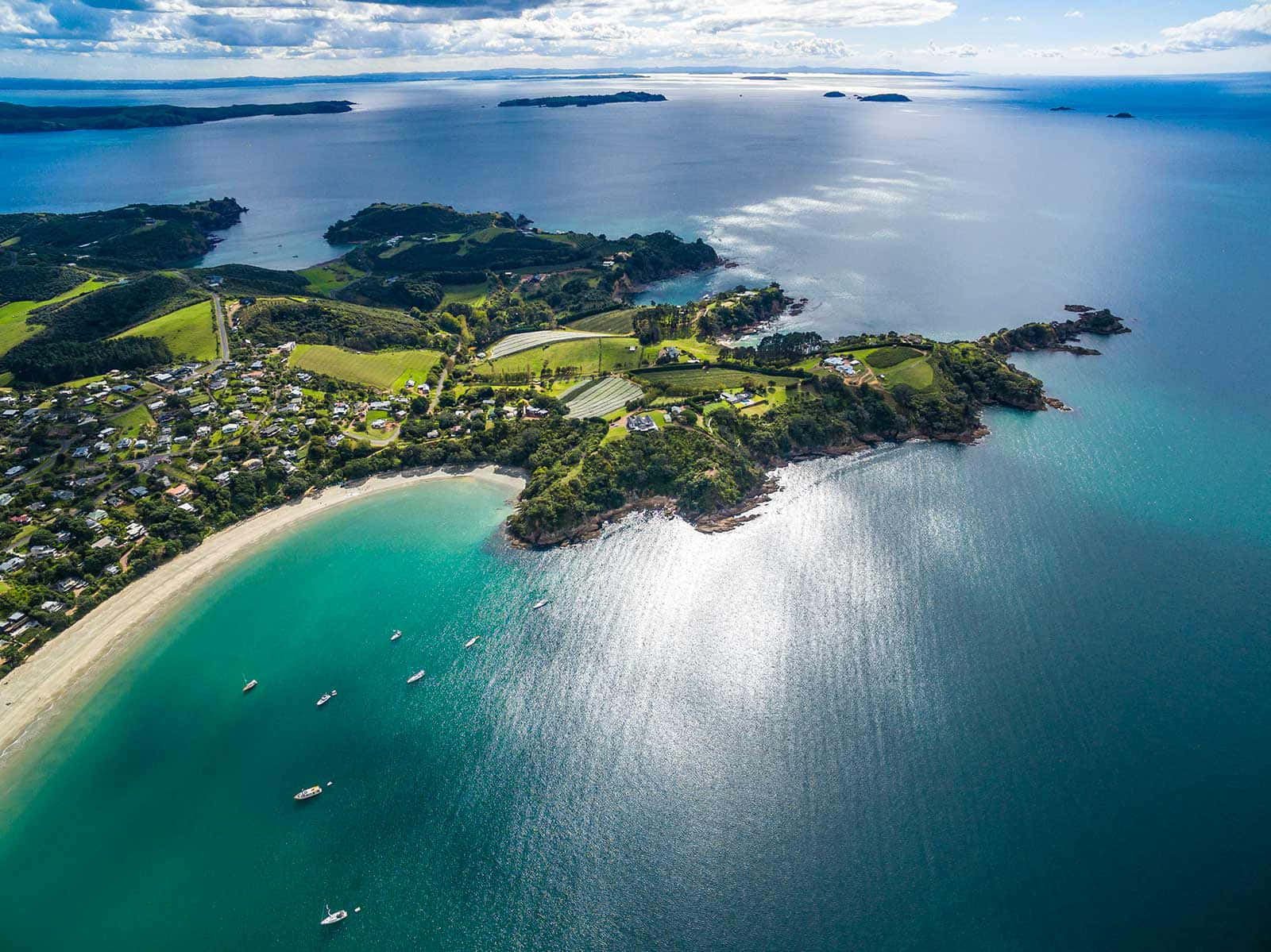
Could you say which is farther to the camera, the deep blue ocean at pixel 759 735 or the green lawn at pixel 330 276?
the green lawn at pixel 330 276

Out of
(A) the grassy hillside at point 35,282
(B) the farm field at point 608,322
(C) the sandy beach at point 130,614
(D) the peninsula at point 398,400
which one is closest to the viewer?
(C) the sandy beach at point 130,614

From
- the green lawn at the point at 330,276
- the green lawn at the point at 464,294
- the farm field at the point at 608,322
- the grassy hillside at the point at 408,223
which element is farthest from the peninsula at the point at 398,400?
the grassy hillside at the point at 408,223

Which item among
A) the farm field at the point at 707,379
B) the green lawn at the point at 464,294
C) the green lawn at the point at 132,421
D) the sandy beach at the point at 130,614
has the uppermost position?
the farm field at the point at 707,379

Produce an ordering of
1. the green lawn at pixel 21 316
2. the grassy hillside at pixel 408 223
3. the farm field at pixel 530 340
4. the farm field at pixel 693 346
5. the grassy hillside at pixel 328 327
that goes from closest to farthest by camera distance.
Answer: the farm field at pixel 693 346 → the farm field at pixel 530 340 → the green lawn at pixel 21 316 → the grassy hillside at pixel 328 327 → the grassy hillside at pixel 408 223

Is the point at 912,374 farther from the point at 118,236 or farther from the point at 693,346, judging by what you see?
the point at 118,236

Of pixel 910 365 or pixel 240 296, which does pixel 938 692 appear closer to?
pixel 910 365

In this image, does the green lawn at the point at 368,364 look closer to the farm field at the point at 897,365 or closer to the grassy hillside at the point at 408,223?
the farm field at the point at 897,365

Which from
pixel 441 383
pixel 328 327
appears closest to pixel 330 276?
pixel 328 327
